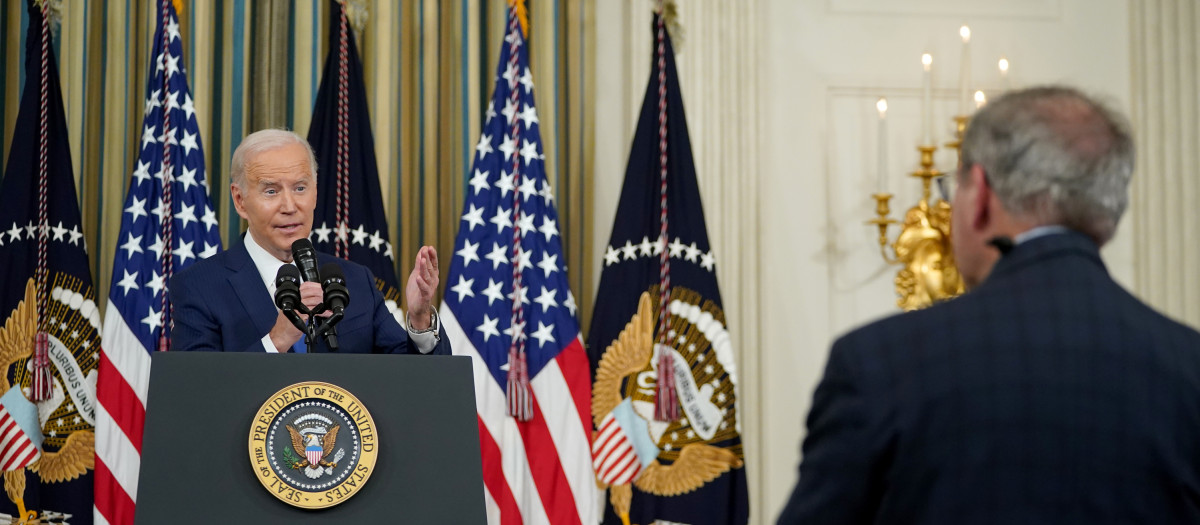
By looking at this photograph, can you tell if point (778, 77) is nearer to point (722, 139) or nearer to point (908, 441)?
point (722, 139)

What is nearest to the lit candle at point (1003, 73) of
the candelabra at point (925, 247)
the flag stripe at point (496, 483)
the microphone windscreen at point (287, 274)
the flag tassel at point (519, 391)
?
the candelabra at point (925, 247)

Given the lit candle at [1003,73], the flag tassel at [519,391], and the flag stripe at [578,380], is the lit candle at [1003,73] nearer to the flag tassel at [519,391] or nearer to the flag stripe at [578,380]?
the flag stripe at [578,380]

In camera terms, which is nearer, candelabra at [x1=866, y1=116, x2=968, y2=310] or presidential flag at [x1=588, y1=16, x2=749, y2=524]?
presidential flag at [x1=588, y1=16, x2=749, y2=524]

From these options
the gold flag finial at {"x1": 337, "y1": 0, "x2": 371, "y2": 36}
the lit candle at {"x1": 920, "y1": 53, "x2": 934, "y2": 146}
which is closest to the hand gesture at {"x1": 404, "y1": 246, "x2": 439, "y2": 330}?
the gold flag finial at {"x1": 337, "y1": 0, "x2": 371, "y2": 36}

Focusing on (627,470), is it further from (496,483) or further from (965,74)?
(965,74)

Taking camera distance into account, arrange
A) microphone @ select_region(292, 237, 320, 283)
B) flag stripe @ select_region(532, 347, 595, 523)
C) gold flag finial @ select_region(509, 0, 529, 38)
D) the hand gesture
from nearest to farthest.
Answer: microphone @ select_region(292, 237, 320, 283)
the hand gesture
flag stripe @ select_region(532, 347, 595, 523)
gold flag finial @ select_region(509, 0, 529, 38)

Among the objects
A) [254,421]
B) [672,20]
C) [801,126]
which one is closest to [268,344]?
[254,421]

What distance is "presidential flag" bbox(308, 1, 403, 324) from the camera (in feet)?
15.0

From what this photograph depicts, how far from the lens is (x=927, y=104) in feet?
16.8

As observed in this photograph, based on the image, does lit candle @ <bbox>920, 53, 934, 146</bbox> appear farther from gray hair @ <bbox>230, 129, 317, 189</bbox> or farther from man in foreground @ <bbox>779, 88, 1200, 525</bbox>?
man in foreground @ <bbox>779, 88, 1200, 525</bbox>

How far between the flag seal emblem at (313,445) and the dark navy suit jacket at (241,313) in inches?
23.0

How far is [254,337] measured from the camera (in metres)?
2.79

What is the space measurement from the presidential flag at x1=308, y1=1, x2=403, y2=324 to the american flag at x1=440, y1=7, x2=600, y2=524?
323 mm

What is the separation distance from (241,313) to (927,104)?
3418 millimetres
